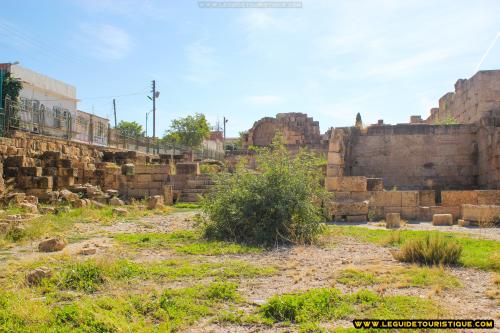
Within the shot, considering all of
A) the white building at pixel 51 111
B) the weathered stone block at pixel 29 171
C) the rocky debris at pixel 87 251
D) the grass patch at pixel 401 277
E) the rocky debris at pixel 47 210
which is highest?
the white building at pixel 51 111

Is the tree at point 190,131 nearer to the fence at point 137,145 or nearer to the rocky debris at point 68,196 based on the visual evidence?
the fence at point 137,145

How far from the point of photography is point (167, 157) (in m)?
25.2

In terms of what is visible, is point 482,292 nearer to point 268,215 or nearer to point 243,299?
point 243,299

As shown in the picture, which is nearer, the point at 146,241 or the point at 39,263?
the point at 39,263

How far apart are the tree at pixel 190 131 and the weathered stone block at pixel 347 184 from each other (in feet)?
127

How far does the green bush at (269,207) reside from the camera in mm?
9219

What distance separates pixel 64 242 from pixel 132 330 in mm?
4731

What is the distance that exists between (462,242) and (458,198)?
5127 mm

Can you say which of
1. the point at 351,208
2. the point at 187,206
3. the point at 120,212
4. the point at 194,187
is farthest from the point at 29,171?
the point at 351,208

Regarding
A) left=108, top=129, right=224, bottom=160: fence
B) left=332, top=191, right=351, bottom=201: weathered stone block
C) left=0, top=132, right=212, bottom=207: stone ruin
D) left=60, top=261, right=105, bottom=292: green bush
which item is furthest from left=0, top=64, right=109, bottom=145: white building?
left=60, top=261, right=105, bottom=292: green bush

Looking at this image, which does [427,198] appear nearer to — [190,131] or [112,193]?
[112,193]

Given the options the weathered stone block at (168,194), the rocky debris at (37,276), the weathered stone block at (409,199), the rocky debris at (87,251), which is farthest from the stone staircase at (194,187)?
the rocky debris at (37,276)

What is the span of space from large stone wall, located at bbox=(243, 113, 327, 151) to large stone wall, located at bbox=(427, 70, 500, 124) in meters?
11.8

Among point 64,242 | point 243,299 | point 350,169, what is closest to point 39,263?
point 64,242
